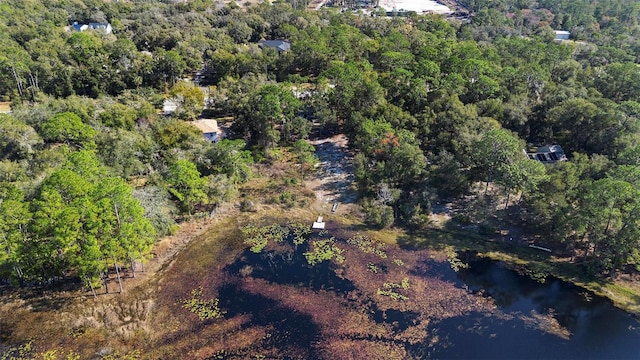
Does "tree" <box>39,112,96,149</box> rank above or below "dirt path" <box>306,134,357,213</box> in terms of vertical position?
above

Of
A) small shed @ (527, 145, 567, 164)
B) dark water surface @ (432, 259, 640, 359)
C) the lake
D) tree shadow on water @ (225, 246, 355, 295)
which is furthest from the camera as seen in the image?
small shed @ (527, 145, 567, 164)

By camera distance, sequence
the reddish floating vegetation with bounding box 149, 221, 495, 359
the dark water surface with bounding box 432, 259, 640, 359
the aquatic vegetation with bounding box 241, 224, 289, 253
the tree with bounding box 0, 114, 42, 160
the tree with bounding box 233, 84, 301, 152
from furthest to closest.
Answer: the tree with bounding box 233, 84, 301, 152 → the tree with bounding box 0, 114, 42, 160 → the aquatic vegetation with bounding box 241, 224, 289, 253 → the reddish floating vegetation with bounding box 149, 221, 495, 359 → the dark water surface with bounding box 432, 259, 640, 359

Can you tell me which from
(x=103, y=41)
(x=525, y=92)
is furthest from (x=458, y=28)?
(x=103, y=41)

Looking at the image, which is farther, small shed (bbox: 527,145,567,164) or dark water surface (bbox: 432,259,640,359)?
small shed (bbox: 527,145,567,164)

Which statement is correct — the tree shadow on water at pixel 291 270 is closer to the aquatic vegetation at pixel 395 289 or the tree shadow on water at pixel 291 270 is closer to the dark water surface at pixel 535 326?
the aquatic vegetation at pixel 395 289

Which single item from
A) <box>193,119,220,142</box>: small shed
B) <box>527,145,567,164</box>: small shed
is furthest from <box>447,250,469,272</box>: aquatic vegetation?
<box>193,119,220,142</box>: small shed

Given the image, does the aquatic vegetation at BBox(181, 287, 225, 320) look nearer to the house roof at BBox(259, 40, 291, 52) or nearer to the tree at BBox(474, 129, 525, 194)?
the tree at BBox(474, 129, 525, 194)

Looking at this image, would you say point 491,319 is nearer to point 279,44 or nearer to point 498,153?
point 498,153
